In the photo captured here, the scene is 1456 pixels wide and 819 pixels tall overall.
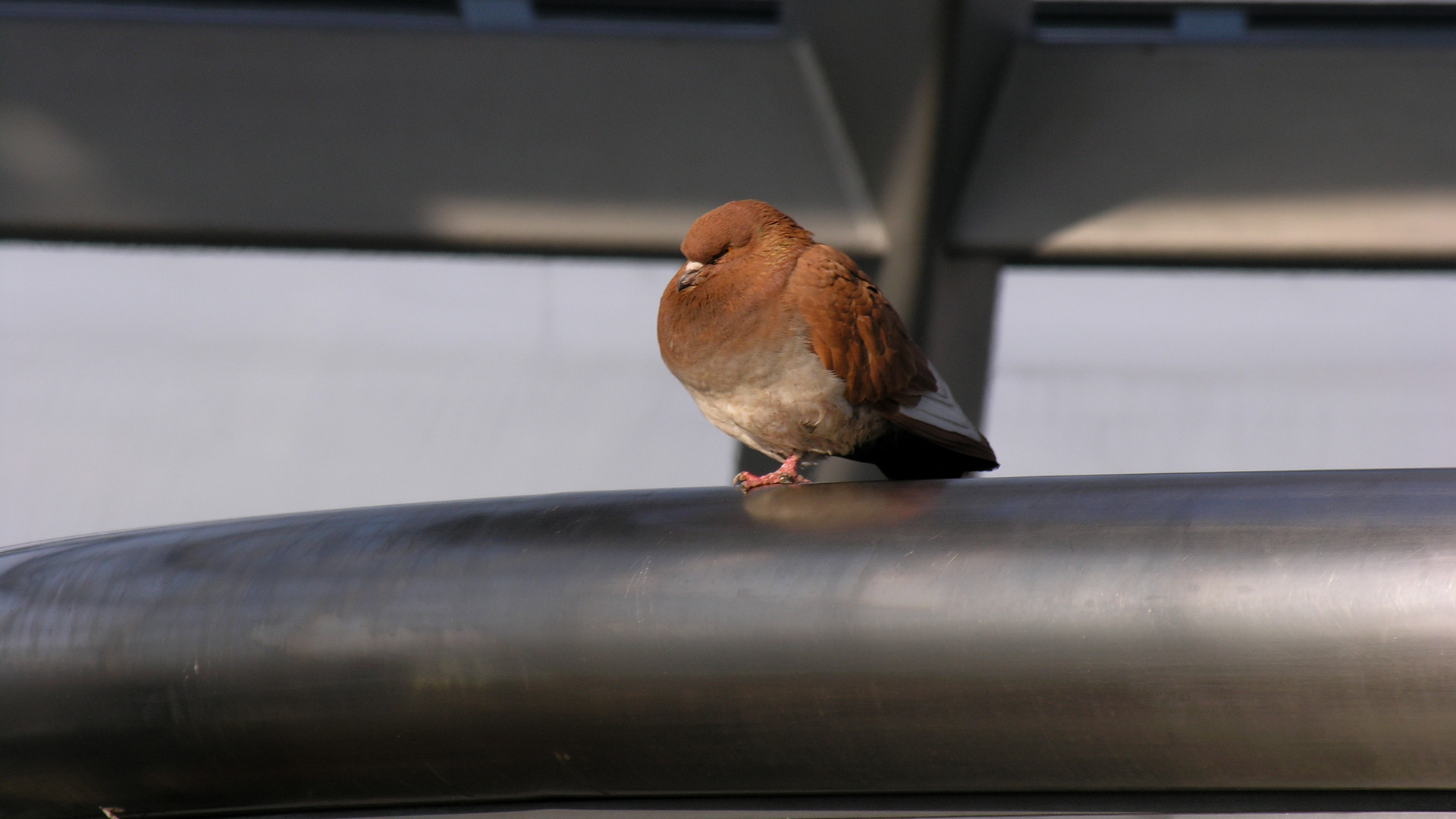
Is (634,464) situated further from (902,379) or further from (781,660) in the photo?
(781,660)

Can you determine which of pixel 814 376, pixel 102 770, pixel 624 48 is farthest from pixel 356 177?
pixel 102 770

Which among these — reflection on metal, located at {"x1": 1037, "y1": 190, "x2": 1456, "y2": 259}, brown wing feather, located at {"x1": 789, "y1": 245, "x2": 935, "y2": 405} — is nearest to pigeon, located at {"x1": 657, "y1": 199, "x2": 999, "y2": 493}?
brown wing feather, located at {"x1": 789, "y1": 245, "x2": 935, "y2": 405}

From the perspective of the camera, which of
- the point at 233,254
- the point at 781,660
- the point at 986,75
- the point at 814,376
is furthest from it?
the point at 233,254

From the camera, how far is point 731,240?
128cm

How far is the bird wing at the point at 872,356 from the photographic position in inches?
47.3

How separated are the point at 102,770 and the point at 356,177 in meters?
4.71

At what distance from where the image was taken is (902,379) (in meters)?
1.23

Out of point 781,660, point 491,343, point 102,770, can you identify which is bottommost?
point 102,770

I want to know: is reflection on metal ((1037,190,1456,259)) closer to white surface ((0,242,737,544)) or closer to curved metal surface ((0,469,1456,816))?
white surface ((0,242,737,544))

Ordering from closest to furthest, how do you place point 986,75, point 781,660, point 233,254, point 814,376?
point 781,660, point 814,376, point 986,75, point 233,254

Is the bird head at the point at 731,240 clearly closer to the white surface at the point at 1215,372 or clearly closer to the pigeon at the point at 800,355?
the pigeon at the point at 800,355

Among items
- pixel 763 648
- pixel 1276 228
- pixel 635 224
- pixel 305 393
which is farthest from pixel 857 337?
pixel 305 393

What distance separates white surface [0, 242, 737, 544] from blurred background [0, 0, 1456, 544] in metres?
0.02

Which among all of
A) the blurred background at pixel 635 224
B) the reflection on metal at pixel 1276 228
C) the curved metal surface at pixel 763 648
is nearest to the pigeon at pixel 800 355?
the curved metal surface at pixel 763 648
